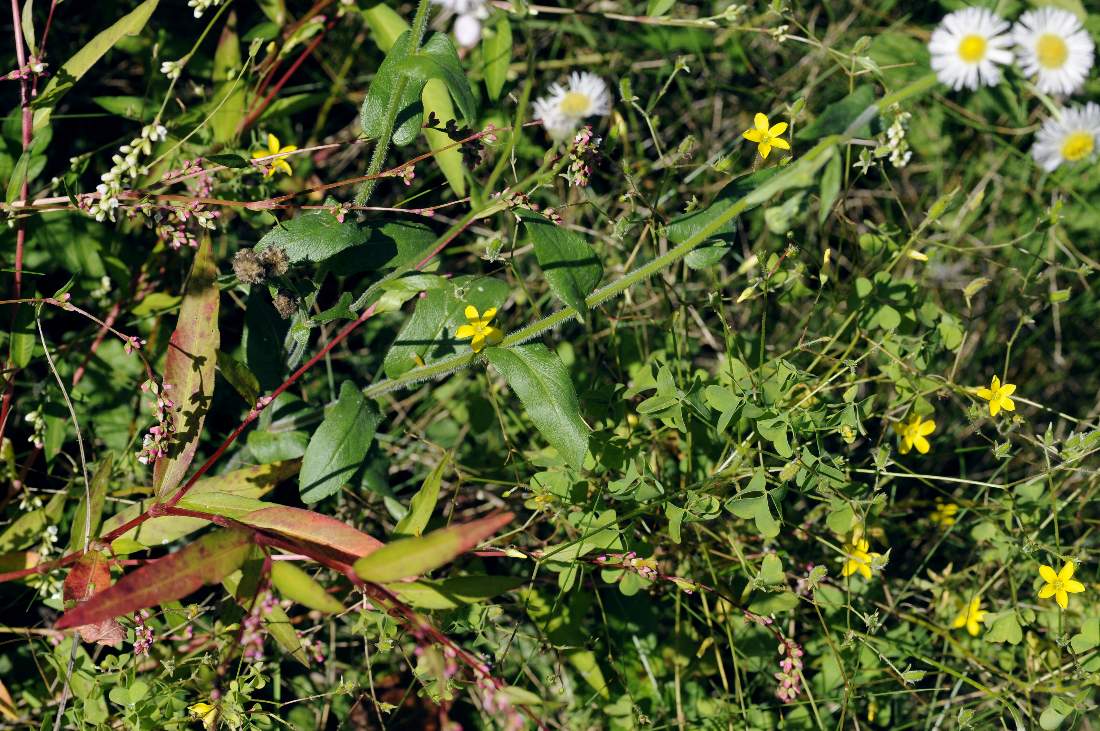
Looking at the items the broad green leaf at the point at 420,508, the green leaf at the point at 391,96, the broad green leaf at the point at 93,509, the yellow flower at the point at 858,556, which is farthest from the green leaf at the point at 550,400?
the broad green leaf at the point at 93,509

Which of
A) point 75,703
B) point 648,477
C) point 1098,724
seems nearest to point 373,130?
point 648,477

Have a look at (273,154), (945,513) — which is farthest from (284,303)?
(945,513)

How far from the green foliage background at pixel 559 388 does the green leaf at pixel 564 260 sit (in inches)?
0.5

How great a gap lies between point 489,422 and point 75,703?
134 centimetres

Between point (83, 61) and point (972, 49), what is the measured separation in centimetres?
219

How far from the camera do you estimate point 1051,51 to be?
6.44 ft

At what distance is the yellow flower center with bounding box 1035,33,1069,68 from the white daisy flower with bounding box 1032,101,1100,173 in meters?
0.11

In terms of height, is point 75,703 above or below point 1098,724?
above

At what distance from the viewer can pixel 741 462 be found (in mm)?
2436

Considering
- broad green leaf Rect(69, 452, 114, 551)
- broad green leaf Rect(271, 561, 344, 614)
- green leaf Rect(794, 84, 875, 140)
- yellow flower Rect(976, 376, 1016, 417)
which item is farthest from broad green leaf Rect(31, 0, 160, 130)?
yellow flower Rect(976, 376, 1016, 417)

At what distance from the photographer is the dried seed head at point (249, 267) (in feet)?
6.66

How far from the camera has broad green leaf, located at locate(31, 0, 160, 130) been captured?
97.3 inches

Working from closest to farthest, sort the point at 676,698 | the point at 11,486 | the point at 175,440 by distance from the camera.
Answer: the point at 175,440 < the point at 11,486 < the point at 676,698

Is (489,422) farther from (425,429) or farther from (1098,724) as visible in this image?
(1098,724)
